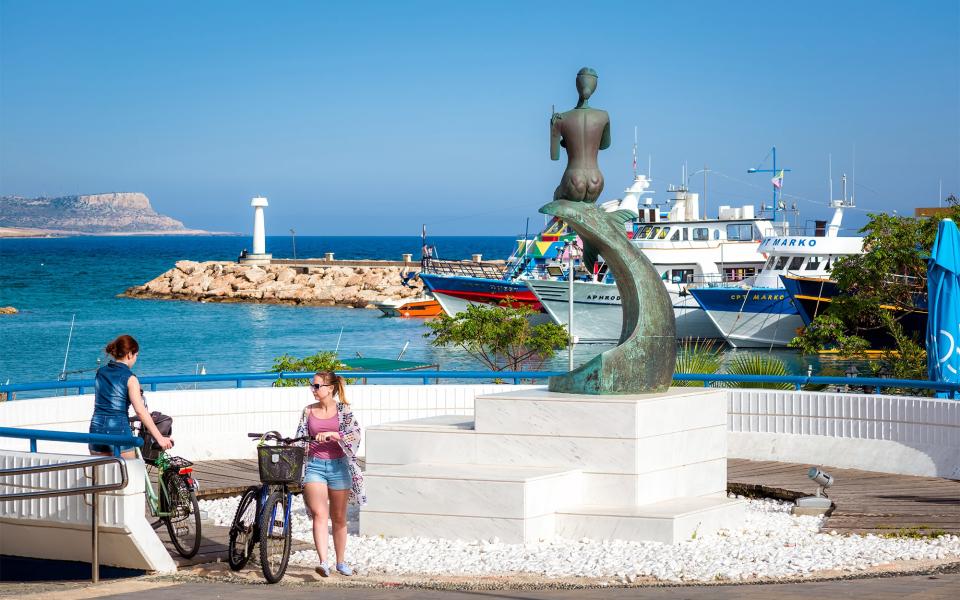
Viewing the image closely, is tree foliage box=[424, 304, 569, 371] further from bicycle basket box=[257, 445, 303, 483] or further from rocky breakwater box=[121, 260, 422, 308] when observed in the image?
rocky breakwater box=[121, 260, 422, 308]

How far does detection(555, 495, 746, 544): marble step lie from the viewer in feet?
29.9

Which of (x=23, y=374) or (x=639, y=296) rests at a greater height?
(x=639, y=296)

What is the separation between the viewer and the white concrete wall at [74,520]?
Result: 26.1 ft

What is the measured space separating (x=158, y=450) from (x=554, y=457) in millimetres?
3064

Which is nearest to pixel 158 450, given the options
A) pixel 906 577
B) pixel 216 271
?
pixel 906 577

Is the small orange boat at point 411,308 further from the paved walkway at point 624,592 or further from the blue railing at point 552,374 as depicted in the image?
the paved walkway at point 624,592

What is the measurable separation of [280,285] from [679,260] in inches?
1429

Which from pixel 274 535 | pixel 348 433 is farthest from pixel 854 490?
pixel 274 535

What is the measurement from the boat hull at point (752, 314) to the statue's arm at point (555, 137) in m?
45.8

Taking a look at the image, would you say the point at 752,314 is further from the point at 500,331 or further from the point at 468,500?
the point at 468,500

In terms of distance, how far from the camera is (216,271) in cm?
9788

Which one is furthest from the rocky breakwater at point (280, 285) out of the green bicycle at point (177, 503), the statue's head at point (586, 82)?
the green bicycle at point (177, 503)

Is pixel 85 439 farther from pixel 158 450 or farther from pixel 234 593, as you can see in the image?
pixel 234 593

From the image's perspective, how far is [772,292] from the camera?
55219mm
